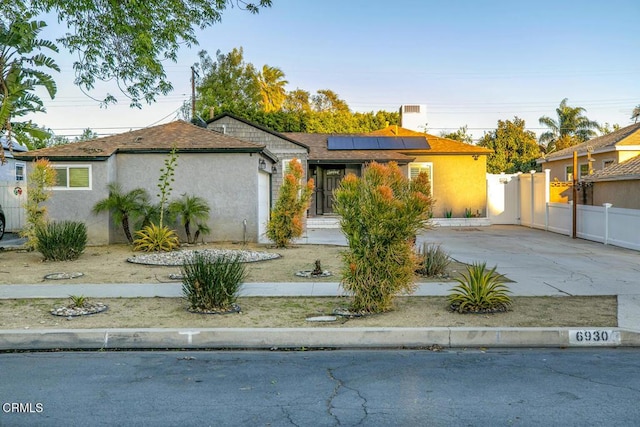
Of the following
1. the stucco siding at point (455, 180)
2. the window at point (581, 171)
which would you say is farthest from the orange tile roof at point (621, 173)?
the stucco siding at point (455, 180)

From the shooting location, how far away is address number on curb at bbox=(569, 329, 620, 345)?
23.5 feet

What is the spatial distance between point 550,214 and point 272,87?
134ft

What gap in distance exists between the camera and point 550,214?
77.9 feet

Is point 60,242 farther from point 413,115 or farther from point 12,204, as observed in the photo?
point 413,115

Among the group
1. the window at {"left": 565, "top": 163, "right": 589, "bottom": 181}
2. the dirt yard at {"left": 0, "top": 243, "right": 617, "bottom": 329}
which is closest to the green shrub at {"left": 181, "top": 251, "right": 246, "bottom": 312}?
the dirt yard at {"left": 0, "top": 243, "right": 617, "bottom": 329}

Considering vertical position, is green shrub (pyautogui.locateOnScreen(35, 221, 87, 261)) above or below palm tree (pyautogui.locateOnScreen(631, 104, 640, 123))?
below

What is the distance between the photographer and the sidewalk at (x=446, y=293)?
7164 millimetres

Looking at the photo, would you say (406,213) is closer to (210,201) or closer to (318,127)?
(210,201)

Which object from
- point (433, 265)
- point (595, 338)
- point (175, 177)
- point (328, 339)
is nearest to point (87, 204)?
point (175, 177)

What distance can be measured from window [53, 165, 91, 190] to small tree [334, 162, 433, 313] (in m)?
12.7

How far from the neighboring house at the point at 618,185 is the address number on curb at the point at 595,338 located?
13039 mm

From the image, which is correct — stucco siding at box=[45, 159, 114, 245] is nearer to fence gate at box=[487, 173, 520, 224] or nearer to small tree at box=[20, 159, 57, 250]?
small tree at box=[20, 159, 57, 250]

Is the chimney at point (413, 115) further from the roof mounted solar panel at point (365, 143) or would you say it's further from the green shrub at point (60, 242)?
the green shrub at point (60, 242)

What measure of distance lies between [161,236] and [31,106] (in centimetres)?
484
